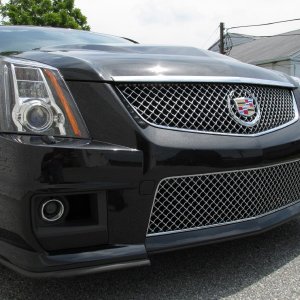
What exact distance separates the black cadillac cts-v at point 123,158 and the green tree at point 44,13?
20.5 m

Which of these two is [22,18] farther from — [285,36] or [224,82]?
Result: [224,82]

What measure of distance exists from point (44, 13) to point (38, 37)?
21.0 meters

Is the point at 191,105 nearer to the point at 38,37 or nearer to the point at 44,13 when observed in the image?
the point at 38,37

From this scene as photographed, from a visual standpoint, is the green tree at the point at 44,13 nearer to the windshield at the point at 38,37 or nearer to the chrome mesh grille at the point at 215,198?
the windshield at the point at 38,37

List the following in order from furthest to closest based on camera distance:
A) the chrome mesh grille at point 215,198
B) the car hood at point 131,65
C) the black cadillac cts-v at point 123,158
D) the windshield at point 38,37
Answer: the windshield at point 38,37
the chrome mesh grille at point 215,198
the car hood at point 131,65
the black cadillac cts-v at point 123,158

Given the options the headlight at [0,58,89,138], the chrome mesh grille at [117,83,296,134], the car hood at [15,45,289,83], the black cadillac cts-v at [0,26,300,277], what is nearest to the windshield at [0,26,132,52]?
the car hood at [15,45,289,83]

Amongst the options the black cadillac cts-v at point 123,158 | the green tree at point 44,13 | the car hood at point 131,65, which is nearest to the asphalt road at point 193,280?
the black cadillac cts-v at point 123,158

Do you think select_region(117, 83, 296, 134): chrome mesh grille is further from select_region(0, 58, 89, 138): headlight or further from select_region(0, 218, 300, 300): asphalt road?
select_region(0, 218, 300, 300): asphalt road

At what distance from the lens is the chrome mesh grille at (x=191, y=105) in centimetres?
212

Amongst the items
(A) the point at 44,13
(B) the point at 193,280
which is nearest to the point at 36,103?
(B) the point at 193,280

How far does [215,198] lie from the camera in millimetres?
2295

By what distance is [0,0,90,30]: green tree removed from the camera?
71.6ft

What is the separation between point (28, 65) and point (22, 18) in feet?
70.6

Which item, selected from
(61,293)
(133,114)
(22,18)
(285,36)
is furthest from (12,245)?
(285,36)
